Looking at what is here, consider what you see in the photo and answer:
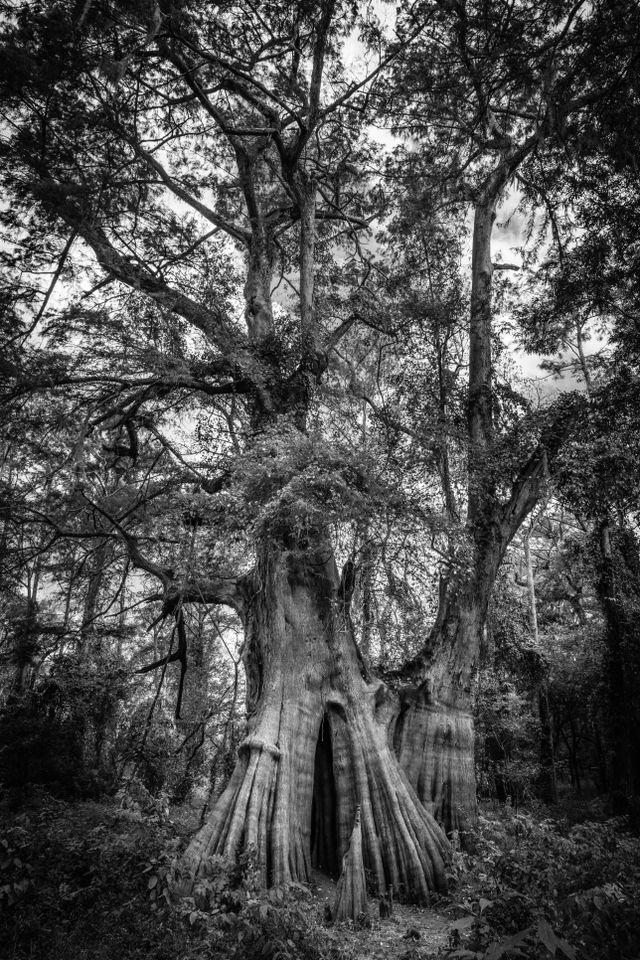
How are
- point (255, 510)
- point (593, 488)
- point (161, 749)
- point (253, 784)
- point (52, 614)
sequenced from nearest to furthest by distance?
point (253, 784)
point (255, 510)
point (593, 488)
point (161, 749)
point (52, 614)

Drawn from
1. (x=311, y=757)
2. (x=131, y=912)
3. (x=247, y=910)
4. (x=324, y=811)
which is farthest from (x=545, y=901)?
(x=324, y=811)

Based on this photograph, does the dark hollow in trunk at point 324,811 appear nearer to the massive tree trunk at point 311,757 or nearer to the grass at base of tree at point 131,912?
the massive tree trunk at point 311,757

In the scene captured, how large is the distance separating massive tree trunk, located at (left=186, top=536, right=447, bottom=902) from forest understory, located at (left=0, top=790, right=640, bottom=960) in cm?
74

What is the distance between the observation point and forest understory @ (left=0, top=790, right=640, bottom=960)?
9.68 feet

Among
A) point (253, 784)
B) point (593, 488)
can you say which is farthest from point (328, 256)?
point (253, 784)

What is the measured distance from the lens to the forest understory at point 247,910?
2.95 m

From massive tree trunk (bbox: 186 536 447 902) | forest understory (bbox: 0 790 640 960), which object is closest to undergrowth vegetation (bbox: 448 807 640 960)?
forest understory (bbox: 0 790 640 960)

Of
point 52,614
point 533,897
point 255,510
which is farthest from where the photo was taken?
point 52,614

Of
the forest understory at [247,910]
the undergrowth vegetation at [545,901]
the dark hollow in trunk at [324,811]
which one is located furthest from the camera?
the dark hollow in trunk at [324,811]

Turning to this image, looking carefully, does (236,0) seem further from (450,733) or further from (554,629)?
(554,629)

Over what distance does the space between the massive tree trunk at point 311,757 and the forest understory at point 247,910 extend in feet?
2.41

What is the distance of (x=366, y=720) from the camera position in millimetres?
7371

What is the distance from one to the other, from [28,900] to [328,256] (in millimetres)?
13004

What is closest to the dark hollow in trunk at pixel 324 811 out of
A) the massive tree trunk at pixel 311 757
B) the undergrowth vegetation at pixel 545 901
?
the massive tree trunk at pixel 311 757
